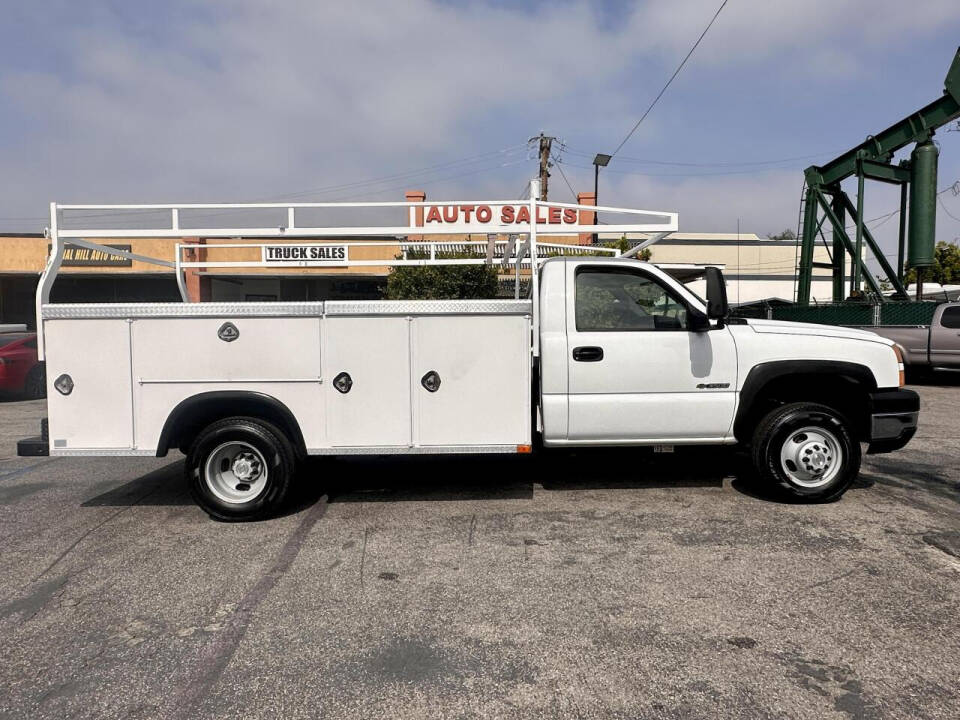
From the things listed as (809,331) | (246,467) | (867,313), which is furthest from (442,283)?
(809,331)

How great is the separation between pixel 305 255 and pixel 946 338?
1354cm

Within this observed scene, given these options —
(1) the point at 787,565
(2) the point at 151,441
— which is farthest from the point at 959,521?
(2) the point at 151,441

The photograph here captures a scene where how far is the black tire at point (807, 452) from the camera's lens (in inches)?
209

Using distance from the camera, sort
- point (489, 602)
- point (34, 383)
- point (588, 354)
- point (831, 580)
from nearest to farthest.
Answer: point (489, 602) < point (831, 580) < point (588, 354) < point (34, 383)

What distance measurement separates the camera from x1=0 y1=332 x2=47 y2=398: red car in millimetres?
12625

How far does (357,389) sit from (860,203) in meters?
18.8

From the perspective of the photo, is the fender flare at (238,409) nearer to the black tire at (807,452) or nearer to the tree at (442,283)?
the black tire at (807,452)

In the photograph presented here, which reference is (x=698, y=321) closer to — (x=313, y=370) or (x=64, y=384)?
(x=313, y=370)

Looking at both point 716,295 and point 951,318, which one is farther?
point 951,318

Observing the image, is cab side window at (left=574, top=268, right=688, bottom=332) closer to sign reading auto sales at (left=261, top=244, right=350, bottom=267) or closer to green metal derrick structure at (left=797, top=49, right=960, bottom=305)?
sign reading auto sales at (left=261, top=244, right=350, bottom=267)

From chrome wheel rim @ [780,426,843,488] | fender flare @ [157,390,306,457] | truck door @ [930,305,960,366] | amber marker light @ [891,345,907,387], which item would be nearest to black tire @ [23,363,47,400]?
fender flare @ [157,390,306,457]

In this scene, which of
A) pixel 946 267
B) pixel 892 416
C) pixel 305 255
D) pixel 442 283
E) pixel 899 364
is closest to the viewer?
pixel 892 416

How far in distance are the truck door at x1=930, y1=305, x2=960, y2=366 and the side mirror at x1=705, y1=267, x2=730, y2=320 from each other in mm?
11748

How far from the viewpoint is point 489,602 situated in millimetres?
3742
